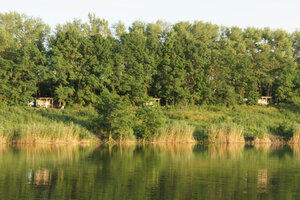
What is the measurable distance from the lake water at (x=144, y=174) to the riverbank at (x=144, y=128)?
3020mm

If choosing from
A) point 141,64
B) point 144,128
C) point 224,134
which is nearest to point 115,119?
point 144,128

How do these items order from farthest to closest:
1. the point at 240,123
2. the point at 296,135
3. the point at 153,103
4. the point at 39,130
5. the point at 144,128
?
the point at 153,103, the point at 240,123, the point at 296,135, the point at 144,128, the point at 39,130

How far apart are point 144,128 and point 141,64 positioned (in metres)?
20.2

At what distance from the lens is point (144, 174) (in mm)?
24406

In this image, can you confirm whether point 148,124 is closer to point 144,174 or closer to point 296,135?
point 296,135

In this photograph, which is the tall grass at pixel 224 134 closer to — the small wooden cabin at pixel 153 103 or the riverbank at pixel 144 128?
the riverbank at pixel 144 128

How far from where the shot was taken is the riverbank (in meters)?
39.9

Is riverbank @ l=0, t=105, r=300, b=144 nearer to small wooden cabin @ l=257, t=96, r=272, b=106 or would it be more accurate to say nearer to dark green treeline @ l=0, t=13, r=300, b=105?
dark green treeline @ l=0, t=13, r=300, b=105

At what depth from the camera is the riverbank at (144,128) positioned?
39.9 meters

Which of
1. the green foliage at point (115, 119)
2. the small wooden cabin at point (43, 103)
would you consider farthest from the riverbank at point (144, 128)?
the small wooden cabin at point (43, 103)

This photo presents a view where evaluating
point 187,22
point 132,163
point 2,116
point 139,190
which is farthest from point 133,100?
point 139,190

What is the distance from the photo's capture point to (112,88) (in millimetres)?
59938

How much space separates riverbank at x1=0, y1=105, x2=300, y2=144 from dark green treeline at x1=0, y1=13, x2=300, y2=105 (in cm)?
533

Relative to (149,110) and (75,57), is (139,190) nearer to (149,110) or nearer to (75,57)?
(149,110)
